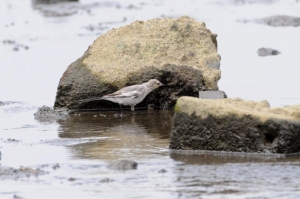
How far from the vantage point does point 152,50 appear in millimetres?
13633

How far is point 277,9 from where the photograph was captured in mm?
30844

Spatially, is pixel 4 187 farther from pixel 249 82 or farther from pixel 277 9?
pixel 277 9

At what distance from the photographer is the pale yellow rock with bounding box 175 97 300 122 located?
9219mm

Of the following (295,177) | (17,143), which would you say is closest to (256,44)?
(17,143)

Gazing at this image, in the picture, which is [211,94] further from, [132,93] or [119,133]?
[119,133]

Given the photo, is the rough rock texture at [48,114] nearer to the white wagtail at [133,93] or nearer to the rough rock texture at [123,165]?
the white wagtail at [133,93]

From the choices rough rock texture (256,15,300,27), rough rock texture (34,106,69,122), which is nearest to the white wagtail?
rough rock texture (34,106,69,122)

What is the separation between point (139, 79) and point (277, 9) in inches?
729

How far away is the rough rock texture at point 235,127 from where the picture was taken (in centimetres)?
914

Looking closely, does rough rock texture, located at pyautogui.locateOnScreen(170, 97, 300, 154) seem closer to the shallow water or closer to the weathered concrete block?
the shallow water

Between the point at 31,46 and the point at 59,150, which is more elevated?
the point at 31,46

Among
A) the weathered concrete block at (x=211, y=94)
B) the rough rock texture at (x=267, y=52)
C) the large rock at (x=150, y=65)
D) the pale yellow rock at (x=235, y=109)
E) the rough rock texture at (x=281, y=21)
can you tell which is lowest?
the pale yellow rock at (x=235, y=109)

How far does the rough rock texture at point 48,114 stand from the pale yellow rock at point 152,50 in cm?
90

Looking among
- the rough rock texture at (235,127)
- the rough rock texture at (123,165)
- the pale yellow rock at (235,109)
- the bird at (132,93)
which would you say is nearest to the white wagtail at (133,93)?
the bird at (132,93)
